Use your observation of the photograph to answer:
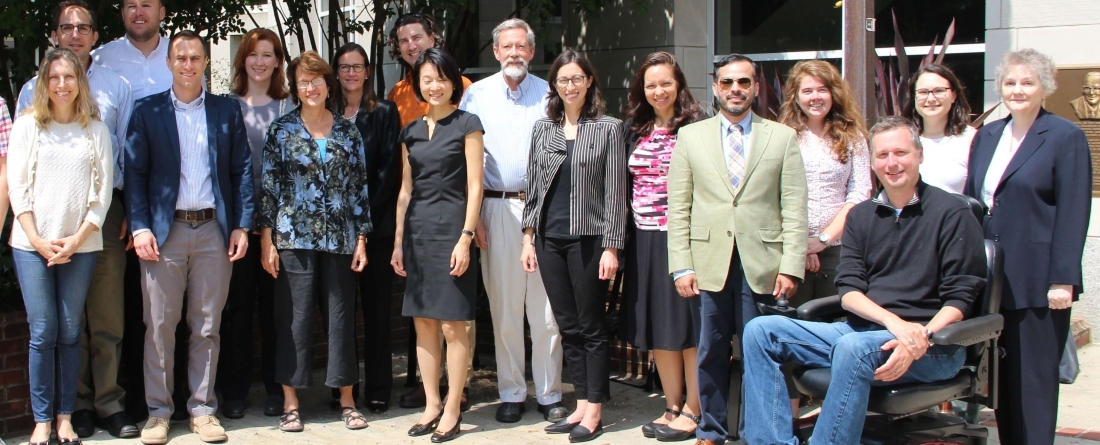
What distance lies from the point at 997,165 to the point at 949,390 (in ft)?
3.47

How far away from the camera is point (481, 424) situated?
5555 mm

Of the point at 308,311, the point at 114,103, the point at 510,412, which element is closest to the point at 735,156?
the point at 510,412

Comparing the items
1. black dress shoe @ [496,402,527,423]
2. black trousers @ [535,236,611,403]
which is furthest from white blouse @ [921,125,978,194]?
black dress shoe @ [496,402,527,423]

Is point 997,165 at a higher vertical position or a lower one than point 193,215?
higher

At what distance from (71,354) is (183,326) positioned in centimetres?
63

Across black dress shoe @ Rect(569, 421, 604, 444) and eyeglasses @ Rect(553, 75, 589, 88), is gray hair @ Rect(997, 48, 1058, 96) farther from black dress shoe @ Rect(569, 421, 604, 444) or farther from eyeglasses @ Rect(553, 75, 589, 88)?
black dress shoe @ Rect(569, 421, 604, 444)

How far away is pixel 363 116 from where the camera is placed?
5.64 meters

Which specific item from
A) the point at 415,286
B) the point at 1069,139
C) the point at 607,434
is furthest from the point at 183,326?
the point at 1069,139

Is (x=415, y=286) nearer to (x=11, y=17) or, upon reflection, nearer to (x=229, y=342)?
(x=229, y=342)

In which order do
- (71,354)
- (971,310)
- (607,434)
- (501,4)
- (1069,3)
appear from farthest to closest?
(501,4), (1069,3), (607,434), (71,354), (971,310)

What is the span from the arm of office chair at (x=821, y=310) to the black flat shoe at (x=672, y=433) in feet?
3.35

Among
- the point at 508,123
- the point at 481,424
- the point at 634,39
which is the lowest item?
the point at 481,424

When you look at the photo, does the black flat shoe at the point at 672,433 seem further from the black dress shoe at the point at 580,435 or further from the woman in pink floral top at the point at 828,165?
the woman in pink floral top at the point at 828,165

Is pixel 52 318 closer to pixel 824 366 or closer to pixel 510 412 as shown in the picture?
pixel 510 412
